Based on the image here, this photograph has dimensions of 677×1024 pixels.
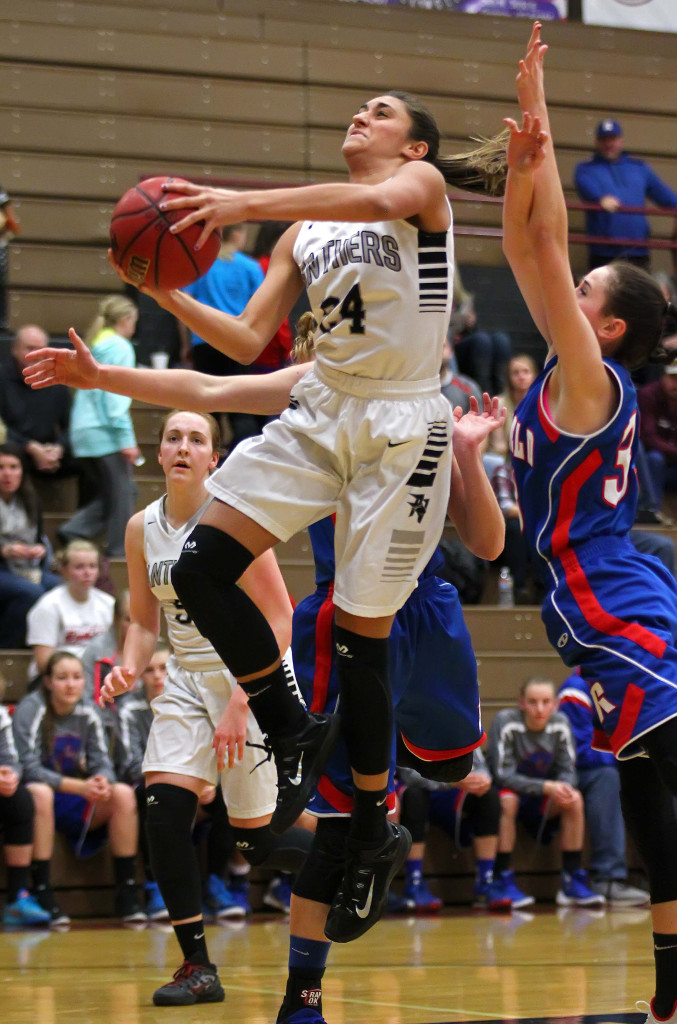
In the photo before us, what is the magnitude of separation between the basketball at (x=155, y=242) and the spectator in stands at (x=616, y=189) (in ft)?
26.4

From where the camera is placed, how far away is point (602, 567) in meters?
3.48

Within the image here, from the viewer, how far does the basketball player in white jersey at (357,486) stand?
129 inches

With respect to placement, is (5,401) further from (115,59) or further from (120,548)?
(115,59)

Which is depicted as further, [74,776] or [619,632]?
[74,776]

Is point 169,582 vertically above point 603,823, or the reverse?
point 169,582

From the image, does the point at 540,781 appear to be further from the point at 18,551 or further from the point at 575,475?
the point at 575,475

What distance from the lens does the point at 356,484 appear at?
333 centimetres

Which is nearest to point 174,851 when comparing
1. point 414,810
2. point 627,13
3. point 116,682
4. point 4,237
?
point 116,682

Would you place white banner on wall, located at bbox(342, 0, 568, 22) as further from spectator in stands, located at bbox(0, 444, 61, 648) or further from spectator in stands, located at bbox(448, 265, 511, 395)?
spectator in stands, located at bbox(0, 444, 61, 648)

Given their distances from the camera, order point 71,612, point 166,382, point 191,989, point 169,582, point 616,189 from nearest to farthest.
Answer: point 166,382, point 191,989, point 169,582, point 71,612, point 616,189

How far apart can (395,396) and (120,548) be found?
530 centimetres

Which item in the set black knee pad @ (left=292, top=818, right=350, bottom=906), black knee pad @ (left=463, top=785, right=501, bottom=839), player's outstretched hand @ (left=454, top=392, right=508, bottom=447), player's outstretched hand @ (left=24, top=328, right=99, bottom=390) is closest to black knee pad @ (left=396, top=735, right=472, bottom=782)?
black knee pad @ (left=292, top=818, right=350, bottom=906)

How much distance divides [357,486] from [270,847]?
185cm

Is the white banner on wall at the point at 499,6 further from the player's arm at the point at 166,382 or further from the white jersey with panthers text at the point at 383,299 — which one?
the white jersey with panthers text at the point at 383,299
